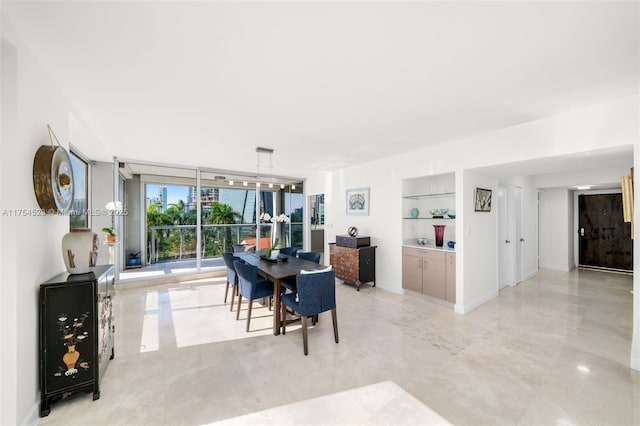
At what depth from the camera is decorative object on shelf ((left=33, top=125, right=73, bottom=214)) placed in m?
1.84

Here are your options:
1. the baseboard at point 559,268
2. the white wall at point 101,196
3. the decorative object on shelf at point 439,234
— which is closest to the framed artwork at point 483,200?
the decorative object on shelf at point 439,234

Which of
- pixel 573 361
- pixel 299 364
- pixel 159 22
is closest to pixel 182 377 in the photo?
pixel 299 364

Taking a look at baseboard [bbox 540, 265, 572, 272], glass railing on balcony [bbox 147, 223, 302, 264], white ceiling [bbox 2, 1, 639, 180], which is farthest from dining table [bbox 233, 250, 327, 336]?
baseboard [bbox 540, 265, 572, 272]

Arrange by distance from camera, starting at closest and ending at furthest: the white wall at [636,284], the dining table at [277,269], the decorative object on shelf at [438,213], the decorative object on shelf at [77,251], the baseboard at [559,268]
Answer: the decorative object on shelf at [77,251]
the white wall at [636,284]
the dining table at [277,269]
the decorative object on shelf at [438,213]
the baseboard at [559,268]

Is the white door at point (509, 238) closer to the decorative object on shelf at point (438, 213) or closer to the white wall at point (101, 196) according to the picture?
the decorative object on shelf at point (438, 213)

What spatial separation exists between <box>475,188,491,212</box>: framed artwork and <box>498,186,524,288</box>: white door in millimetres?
785

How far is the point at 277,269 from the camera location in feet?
11.0

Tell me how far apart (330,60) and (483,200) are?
3.58 m

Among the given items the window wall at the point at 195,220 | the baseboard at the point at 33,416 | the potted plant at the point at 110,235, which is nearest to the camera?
the baseboard at the point at 33,416

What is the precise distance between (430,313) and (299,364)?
221cm

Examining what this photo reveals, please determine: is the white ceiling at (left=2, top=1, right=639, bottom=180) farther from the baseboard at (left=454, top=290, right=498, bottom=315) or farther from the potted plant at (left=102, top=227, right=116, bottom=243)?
the baseboard at (left=454, top=290, right=498, bottom=315)

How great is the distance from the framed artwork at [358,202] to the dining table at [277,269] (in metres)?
2.12

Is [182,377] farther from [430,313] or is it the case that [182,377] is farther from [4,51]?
[430,313]

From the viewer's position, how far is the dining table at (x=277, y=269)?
3.09m
